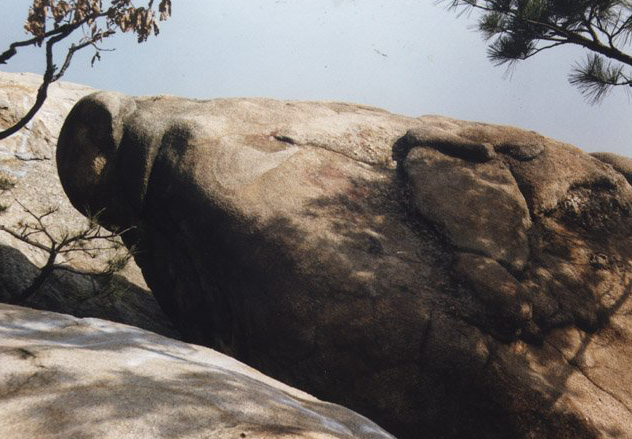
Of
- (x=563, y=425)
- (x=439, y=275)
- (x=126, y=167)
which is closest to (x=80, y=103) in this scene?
(x=126, y=167)

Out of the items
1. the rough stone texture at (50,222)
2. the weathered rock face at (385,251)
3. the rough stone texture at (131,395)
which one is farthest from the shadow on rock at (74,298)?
the rough stone texture at (131,395)

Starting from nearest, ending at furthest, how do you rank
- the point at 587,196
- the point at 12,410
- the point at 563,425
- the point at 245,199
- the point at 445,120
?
the point at 12,410
the point at 563,425
the point at 245,199
the point at 587,196
the point at 445,120

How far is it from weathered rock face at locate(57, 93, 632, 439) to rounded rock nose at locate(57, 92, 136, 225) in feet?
0.06

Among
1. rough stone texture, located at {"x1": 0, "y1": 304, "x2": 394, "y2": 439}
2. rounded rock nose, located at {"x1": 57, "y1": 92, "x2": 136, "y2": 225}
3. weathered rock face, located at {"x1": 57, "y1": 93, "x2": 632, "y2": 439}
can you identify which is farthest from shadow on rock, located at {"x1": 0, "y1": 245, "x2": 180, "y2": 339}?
rough stone texture, located at {"x1": 0, "y1": 304, "x2": 394, "y2": 439}

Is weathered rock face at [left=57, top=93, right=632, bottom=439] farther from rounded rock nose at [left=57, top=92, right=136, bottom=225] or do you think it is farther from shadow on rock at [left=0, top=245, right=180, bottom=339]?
shadow on rock at [left=0, top=245, right=180, bottom=339]

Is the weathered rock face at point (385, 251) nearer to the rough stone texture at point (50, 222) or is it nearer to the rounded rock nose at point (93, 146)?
the rounded rock nose at point (93, 146)

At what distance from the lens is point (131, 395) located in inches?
96.5

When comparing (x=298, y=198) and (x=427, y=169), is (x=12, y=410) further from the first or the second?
(x=427, y=169)

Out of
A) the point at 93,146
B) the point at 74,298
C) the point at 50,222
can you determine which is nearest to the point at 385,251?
the point at 93,146

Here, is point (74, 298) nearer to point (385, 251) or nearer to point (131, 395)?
point (385, 251)

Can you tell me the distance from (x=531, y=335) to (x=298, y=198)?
1930mm

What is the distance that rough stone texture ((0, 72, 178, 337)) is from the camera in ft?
20.0

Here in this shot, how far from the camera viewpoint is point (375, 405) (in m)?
4.27

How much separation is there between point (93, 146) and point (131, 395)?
3969 mm
